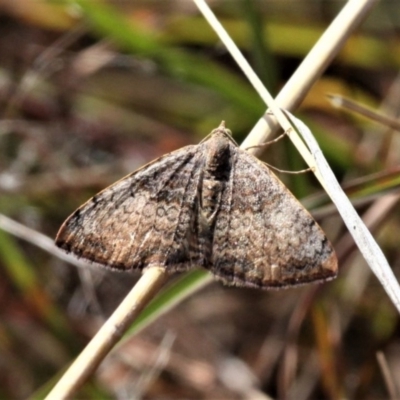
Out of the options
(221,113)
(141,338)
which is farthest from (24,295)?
(221,113)

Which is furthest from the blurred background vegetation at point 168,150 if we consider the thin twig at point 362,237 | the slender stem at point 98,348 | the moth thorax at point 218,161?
the slender stem at point 98,348

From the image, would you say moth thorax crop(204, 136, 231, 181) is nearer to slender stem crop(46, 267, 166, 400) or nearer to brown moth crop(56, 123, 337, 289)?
brown moth crop(56, 123, 337, 289)

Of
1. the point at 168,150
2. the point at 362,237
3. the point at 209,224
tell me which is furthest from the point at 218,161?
the point at 168,150

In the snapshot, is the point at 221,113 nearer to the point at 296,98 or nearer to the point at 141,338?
the point at 141,338

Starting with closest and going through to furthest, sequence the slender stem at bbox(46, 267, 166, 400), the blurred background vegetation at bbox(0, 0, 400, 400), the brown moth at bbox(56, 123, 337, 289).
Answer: the slender stem at bbox(46, 267, 166, 400) → the brown moth at bbox(56, 123, 337, 289) → the blurred background vegetation at bbox(0, 0, 400, 400)

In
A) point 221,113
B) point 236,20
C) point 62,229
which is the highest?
point 236,20

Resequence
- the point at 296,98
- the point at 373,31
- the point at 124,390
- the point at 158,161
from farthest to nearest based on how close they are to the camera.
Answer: the point at 373,31 → the point at 124,390 → the point at 158,161 → the point at 296,98

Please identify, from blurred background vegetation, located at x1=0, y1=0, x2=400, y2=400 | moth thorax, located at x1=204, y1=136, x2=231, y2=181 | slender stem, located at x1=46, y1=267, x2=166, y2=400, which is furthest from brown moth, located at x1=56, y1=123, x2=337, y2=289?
blurred background vegetation, located at x1=0, y1=0, x2=400, y2=400

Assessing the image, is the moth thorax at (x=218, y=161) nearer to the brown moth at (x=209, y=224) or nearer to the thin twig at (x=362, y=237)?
the brown moth at (x=209, y=224)
